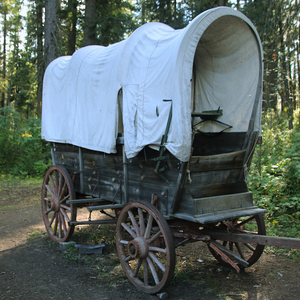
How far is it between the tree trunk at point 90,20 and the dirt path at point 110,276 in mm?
9860

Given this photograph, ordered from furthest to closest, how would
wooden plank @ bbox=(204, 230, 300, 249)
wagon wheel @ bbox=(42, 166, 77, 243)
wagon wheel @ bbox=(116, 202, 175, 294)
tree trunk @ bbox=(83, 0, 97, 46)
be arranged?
tree trunk @ bbox=(83, 0, 97, 46)
wagon wheel @ bbox=(42, 166, 77, 243)
wagon wheel @ bbox=(116, 202, 175, 294)
wooden plank @ bbox=(204, 230, 300, 249)

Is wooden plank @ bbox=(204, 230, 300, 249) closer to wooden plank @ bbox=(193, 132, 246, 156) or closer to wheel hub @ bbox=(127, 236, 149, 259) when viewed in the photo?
wheel hub @ bbox=(127, 236, 149, 259)

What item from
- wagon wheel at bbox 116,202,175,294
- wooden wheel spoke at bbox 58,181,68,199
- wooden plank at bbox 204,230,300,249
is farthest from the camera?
wooden wheel spoke at bbox 58,181,68,199

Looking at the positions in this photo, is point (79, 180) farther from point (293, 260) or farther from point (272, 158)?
point (272, 158)

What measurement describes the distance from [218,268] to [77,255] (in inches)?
85.8

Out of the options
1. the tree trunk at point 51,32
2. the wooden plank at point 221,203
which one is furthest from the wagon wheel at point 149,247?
the tree trunk at point 51,32

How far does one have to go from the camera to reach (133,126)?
3902mm

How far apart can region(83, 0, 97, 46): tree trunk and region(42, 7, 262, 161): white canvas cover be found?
336 inches

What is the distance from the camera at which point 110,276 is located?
4.15m

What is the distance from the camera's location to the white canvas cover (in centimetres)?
333

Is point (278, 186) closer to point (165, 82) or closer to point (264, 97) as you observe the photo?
point (165, 82)

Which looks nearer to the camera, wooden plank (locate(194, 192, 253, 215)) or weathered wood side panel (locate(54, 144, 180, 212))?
wooden plank (locate(194, 192, 253, 215))

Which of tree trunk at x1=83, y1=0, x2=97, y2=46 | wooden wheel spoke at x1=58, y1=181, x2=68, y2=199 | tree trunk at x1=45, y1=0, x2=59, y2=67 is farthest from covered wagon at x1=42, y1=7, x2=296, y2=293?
tree trunk at x1=83, y1=0, x2=97, y2=46

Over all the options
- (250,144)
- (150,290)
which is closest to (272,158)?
(250,144)
